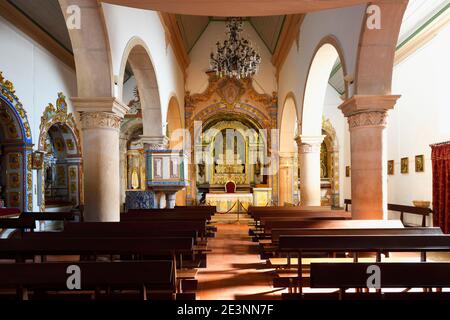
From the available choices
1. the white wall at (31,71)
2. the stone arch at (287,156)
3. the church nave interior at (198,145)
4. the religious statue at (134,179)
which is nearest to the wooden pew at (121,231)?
the church nave interior at (198,145)

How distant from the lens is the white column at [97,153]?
278 inches

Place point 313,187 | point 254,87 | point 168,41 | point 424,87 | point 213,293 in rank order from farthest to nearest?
point 254,87 < point 168,41 < point 313,187 < point 424,87 < point 213,293

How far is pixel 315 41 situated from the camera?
10.7m

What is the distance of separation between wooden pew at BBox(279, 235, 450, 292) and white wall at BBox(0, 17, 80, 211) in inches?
315

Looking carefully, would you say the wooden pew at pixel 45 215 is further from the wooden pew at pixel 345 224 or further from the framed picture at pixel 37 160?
the framed picture at pixel 37 160

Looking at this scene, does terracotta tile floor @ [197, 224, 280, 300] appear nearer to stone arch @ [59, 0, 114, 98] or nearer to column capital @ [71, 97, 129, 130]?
column capital @ [71, 97, 129, 130]

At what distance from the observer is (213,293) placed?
5719 mm

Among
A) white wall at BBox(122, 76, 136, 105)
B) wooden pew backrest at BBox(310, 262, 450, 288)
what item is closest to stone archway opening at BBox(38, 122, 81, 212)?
white wall at BBox(122, 76, 136, 105)

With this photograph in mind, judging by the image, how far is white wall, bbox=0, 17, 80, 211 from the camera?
9.59 metres

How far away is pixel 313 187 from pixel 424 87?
408 cm

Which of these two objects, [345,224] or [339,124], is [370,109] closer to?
[345,224]

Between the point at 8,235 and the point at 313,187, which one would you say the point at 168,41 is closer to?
the point at 313,187

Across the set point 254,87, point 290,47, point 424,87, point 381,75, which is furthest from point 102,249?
point 254,87

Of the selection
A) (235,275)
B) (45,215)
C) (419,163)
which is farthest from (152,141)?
(419,163)
